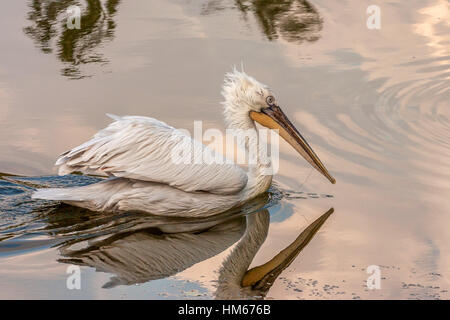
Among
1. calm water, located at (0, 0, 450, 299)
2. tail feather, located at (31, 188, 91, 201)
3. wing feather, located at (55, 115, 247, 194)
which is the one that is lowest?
calm water, located at (0, 0, 450, 299)

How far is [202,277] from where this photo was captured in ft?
15.3

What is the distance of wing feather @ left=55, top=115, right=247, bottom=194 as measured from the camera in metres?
5.42

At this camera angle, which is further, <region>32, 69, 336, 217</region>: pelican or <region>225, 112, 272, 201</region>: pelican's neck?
<region>225, 112, 272, 201</region>: pelican's neck

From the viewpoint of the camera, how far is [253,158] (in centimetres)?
596

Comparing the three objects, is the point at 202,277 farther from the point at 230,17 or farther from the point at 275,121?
the point at 230,17

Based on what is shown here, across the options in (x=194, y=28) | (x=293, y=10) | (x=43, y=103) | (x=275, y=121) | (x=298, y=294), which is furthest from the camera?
(x=293, y=10)

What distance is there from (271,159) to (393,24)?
399cm

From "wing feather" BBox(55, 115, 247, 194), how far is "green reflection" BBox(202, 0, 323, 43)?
3.54 meters

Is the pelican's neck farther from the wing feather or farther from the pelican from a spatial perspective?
the wing feather

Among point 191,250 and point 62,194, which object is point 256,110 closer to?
point 191,250

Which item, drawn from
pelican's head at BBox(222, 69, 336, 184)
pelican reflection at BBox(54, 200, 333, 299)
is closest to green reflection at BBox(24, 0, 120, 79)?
pelican's head at BBox(222, 69, 336, 184)

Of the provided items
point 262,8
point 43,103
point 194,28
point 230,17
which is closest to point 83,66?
point 43,103

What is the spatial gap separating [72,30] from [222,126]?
10.1 feet

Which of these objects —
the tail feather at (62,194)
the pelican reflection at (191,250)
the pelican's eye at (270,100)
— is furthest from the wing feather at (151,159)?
the pelican's eye at (270,100)
